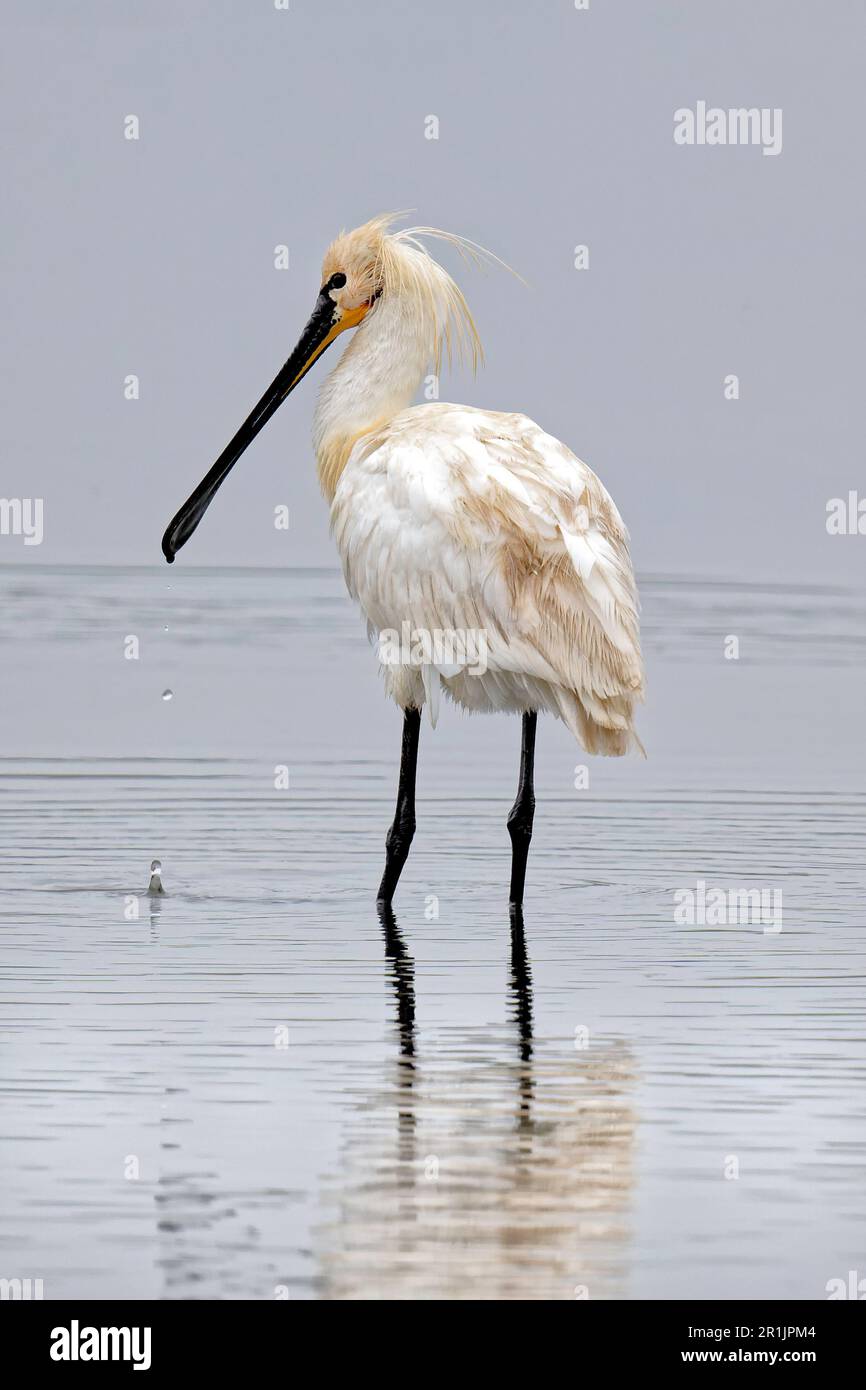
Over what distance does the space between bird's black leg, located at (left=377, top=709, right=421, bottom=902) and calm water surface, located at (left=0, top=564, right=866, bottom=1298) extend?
0.14 meters

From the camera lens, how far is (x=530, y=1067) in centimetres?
816

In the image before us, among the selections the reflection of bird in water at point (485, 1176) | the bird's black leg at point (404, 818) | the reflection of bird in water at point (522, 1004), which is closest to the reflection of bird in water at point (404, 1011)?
the reflection of bird in water at point (485, 1176)

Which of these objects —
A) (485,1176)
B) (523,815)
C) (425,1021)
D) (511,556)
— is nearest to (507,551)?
(511,556)

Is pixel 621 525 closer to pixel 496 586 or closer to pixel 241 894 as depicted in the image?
pixel 496 586

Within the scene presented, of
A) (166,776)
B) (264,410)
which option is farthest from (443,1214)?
(166,776)

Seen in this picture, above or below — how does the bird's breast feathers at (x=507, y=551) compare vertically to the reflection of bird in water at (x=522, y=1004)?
above

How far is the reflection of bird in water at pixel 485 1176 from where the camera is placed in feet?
20.3

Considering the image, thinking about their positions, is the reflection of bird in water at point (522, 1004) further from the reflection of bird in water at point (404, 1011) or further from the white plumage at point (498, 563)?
the white plumage at point (498, 563)

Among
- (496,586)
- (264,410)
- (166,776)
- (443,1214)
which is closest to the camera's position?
(443,1214)

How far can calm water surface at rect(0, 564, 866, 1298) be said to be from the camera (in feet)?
21.1

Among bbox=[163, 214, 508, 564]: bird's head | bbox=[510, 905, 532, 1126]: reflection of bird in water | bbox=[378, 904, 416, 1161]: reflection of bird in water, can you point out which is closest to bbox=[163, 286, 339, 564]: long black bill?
bbox=[163, 214, 508, 564]: bird's head

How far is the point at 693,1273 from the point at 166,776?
947 centimetres

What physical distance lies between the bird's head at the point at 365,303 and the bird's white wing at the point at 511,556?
1.39 metres

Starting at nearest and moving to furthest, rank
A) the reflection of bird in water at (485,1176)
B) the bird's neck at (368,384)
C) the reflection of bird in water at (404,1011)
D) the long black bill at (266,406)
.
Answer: the reflection of bird in water at (485,1176), the reflection of bird in water at (404,1011), the bird's neck at (368,384), the long black bill at (266,406)
